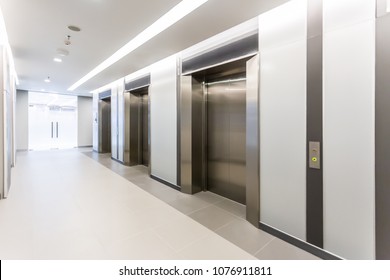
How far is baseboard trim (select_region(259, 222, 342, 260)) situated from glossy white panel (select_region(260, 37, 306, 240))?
56mm

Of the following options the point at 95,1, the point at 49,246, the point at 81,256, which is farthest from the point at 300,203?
the point at 95,1

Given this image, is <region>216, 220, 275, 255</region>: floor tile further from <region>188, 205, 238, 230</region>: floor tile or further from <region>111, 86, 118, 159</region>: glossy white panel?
<region>111, 86, 118, 159</region>: glossy white panel

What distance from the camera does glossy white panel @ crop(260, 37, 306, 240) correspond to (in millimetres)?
2301

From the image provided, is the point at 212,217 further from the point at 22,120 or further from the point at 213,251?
the point at 22,120

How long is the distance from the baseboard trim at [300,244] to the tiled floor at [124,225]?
0.07 m

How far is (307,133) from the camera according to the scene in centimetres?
224

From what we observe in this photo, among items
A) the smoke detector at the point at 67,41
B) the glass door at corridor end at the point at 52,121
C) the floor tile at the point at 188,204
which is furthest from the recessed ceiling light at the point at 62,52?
the glass door at corridor end at the point at 52,121

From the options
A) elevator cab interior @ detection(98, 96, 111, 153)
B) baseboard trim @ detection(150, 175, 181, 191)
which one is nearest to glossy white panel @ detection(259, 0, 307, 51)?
baseboard trim @ detection(150, 175, 181, 191)

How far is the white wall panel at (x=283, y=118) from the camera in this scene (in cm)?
229

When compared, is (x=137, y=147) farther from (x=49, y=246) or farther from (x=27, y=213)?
(x=49, y=246)

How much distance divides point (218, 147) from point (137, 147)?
150 inches

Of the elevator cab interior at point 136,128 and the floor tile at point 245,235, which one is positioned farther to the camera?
the elevator cab interior at point 136,128

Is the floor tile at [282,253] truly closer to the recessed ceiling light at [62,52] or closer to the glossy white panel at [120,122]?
the recessed ceiling light at [62,52]

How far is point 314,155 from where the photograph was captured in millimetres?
2184
